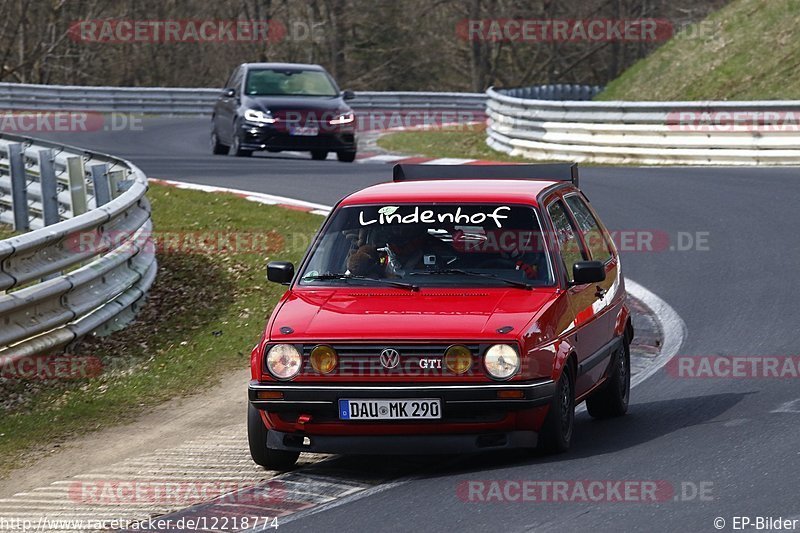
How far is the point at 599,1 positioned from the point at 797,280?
45971 mm

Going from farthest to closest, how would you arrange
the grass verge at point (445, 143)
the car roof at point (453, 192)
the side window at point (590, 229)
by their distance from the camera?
the grass verge at point (445, 143) < the side window at point (590, 229) < the car roof at point (453, 192)

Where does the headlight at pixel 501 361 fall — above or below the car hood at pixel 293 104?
above

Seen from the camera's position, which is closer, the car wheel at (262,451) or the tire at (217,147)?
the car wheel at (262,451)

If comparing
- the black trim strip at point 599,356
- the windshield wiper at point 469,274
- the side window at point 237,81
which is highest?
the windshield wiper at point 469,274

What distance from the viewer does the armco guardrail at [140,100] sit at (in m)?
38.9

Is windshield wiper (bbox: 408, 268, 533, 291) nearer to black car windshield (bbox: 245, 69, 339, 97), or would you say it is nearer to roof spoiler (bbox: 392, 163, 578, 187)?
roof spoiler (bbox: 392, 163, 578, 187)

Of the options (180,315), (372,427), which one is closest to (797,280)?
(180,315)

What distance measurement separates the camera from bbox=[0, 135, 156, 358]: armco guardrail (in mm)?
10180

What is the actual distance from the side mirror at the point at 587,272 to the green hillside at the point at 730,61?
22111 mm

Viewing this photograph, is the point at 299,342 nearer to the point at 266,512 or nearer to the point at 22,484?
the point at 266,512

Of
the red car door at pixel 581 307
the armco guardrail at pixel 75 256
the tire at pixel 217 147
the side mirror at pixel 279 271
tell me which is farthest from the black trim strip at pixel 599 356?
the tire at pixel 217 147

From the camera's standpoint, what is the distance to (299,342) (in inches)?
289

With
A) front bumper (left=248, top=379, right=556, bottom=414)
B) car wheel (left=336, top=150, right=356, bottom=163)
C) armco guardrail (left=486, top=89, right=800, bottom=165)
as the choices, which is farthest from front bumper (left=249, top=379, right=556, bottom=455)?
car wheel (left=336, top=150, right=356, bottom=163)

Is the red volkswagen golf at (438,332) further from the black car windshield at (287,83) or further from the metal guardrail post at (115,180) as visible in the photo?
the black car windshield at (287,83)
